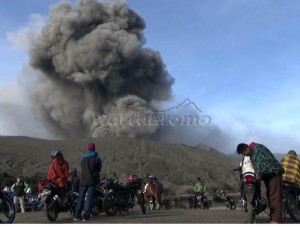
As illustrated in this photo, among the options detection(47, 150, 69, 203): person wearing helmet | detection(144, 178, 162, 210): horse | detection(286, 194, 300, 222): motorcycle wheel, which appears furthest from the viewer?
detection(144, 178, 162, 210): horse

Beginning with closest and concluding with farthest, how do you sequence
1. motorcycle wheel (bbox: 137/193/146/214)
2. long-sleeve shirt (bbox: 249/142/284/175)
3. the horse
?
long-sleeve shirt (bbox: 249/142/284/175), motorcycle wheel (bbox: 137/193/146/214), the horse

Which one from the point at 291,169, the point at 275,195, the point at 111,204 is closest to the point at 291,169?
the point at 291,169

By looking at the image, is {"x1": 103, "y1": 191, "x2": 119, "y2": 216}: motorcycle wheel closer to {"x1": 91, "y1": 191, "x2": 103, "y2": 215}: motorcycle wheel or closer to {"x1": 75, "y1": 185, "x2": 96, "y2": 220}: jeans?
{"x1": 91, "y1": 191, "x2": 103, "y2": 215}: motorcycle wheel

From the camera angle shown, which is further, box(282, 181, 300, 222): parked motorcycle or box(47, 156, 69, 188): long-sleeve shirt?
box(47, 156, 69, 188): long-sleeve shirt

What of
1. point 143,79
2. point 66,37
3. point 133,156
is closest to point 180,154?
point 133,156

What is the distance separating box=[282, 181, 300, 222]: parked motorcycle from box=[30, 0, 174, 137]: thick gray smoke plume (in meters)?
58.8

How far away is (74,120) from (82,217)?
64603mm

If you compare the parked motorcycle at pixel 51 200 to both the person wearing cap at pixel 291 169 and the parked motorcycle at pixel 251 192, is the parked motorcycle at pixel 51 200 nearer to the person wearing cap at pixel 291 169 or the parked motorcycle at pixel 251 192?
the parked motorcycle at pixel 251 192

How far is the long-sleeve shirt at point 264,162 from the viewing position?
24.2 ft

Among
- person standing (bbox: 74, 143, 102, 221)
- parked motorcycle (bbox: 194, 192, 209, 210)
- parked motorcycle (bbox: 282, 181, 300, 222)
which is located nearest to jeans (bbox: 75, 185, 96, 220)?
person standing (bbox: 74, 143, 102, 221)

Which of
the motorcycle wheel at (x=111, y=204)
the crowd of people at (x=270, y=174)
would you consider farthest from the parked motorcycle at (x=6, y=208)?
the crowd of people at (x=270, y=174)

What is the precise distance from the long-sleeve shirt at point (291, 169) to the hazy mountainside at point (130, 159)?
38436 millimetres

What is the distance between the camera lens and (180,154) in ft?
211

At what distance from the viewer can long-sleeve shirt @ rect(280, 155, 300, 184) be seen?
8914 mm
